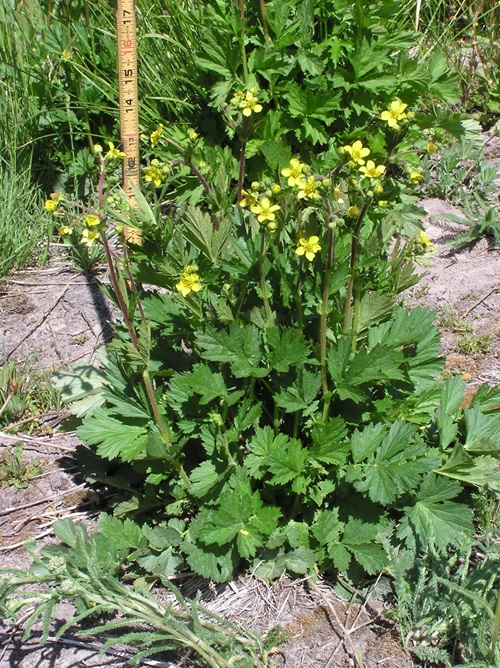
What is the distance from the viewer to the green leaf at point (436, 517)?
2.33 metres

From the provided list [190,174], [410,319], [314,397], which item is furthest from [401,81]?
[314,397]

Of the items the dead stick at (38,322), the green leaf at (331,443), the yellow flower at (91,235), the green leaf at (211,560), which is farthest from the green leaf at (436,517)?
the dead stick at (38,322)

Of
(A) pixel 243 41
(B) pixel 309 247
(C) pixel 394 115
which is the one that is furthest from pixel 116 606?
(A) pixel 243 41

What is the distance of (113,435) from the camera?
2.50m

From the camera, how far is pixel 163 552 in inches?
96.8

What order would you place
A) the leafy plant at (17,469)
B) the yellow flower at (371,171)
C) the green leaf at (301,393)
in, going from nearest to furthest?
the yellow flower at (371,171) → the green leaf at (301,393) → the leafy plant at (17,469)

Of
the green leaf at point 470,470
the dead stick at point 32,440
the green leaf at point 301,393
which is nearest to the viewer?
the green leaf at point 301,393

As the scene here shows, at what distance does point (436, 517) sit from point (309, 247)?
1.02 m

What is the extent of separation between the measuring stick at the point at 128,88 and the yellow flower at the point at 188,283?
85cm

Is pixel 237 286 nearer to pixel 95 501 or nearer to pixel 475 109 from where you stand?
pixel 95 501

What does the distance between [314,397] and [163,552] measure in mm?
758

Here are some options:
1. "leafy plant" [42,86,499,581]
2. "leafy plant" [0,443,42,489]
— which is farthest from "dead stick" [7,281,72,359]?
"leafy plant" [42,86,499,581]

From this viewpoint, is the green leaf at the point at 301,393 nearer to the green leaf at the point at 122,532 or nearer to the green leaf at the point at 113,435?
the green leaf at the point at 113,435

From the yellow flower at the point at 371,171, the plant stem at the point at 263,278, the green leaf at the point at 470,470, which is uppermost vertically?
the yellow flower at the point at 371,171
